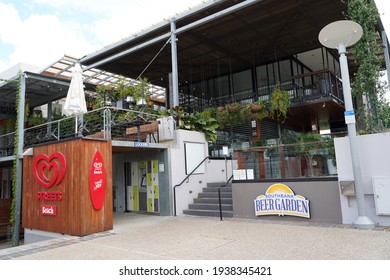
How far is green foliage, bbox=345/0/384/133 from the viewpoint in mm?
7406

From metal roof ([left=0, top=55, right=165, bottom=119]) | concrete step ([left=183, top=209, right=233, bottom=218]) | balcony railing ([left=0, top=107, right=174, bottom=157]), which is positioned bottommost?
concrete step ([left=183, top=209, right=233, bottom=218])

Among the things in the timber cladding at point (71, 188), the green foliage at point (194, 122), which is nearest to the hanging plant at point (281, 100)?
the green foliage at point (194, 122)

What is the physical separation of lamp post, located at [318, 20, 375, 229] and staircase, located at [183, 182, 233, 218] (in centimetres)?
352

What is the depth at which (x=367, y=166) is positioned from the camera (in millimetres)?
6609

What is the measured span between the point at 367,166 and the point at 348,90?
1.72 metres

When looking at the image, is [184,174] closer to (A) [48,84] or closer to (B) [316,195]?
(B) [316,195]

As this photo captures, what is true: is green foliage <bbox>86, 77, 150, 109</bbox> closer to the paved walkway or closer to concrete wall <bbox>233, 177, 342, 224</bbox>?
the paved walkway

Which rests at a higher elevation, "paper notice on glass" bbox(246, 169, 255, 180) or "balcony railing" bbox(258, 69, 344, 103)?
"balcony railing" bbox(258, 69, 344, 103)

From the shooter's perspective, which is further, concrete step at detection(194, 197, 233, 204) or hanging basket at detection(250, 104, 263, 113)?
hanging basket at detection(250, 104, 263, 113)

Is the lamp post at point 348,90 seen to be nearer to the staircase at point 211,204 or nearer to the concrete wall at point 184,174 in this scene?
the staircase at point 211,204

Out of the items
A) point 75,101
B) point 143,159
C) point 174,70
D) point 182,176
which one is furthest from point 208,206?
point 174,70

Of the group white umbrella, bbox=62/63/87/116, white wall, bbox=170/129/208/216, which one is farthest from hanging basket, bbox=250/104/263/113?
white umbrella, bbox=62/63/87/116

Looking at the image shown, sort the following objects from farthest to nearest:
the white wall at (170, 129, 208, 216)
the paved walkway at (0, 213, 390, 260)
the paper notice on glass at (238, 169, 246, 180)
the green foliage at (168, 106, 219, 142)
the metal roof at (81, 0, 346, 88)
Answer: the metal roof at (81, 0, 346, 88) < the green foliage at (168, 106, 219, 142) < the white wall at (170, 129, 208, 216) < the paper notice on glass at (238, 169, 246, 180) < the paved walkway at (0, 213, 390, 260)

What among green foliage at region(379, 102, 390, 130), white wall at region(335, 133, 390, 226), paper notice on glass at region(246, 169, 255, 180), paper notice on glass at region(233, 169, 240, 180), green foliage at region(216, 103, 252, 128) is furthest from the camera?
green foliage at region(216, 103, 252, 128)
